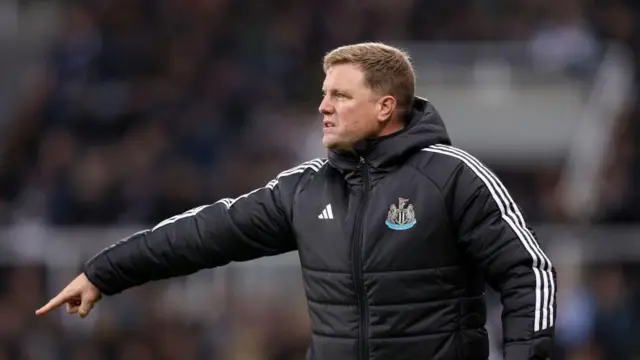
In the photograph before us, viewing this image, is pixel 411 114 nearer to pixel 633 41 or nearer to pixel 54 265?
pixel 54 265

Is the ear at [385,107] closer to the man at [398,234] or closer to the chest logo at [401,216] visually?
the man at [398,234]

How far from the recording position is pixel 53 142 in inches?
434

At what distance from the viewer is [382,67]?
197 inches

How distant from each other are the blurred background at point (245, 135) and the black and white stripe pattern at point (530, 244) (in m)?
4.18

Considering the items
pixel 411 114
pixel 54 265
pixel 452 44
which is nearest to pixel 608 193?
pixel 452 44

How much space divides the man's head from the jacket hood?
41 mm

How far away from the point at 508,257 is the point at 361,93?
78 centimetres

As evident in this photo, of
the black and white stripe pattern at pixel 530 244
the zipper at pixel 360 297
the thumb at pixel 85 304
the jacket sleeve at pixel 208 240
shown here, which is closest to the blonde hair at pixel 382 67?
the black and white stripe pattern at pixel 530 244

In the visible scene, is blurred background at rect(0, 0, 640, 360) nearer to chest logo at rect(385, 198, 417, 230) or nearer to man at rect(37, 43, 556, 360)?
man at rect(37, 43, 556, 360)

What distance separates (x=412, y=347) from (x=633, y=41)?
24.4 ft

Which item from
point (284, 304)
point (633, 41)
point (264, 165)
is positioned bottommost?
point (284, 304)

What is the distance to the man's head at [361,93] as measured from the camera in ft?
16.4

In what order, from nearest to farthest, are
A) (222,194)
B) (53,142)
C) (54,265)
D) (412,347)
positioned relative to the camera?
(412,347) → (54,265) → (222,194) → (53,142)

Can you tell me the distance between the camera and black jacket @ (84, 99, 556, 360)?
471 centimetres
